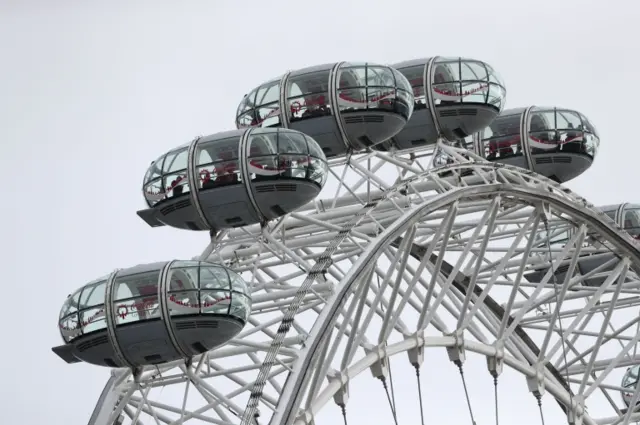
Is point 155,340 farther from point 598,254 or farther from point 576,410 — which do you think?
point 598,254

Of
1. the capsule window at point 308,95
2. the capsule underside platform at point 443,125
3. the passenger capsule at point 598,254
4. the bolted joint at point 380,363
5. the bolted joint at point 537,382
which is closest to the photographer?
the bolted joint at point 380,363

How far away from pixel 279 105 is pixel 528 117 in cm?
923

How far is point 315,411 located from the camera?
43.8m

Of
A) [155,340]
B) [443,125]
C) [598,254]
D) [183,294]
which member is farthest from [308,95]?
[598,254]

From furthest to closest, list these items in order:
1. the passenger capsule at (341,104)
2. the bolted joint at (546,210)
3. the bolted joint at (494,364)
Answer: the bolted joint at (494,364), the bolted joint at (546,210), the passenger capsule at (341,104)

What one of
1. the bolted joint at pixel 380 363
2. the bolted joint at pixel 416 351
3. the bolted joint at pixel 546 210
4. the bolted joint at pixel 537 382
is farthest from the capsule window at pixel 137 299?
the bolted joint at pixel 537 382

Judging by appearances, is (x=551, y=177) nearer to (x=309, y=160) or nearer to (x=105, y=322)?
(x=309, y=160)

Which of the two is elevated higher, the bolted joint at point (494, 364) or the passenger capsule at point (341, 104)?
the passenger capsule at point (341, 104)

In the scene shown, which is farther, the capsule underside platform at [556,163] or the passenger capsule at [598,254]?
the passenger capsule at [598,254]

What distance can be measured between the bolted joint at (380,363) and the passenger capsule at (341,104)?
17.5 ft

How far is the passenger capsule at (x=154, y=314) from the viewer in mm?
43938

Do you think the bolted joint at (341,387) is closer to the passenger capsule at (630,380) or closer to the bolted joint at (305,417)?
the bolted joint at (305,417)

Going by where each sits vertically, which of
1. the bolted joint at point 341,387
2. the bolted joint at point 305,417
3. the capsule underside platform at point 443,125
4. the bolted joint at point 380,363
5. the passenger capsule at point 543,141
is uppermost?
the passenger capsule at point 543,141

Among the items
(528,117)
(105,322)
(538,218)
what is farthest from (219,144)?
(528,117)
